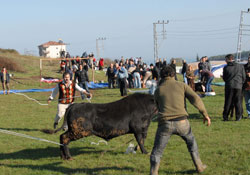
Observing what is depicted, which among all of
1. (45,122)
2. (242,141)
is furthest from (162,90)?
(45,122)

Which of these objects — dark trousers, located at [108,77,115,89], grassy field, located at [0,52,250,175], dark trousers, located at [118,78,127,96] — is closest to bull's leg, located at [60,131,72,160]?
grassy field, located at [0,52,250,175]

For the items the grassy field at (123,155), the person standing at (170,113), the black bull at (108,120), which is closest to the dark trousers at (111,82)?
the grassy field at (123,155)

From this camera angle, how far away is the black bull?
708 cm

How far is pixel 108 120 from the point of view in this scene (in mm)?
7117

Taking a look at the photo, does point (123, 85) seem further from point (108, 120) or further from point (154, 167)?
point (154, 167)

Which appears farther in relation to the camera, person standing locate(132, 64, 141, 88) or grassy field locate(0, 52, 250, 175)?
person standing locate(132, 64, 141, 88)

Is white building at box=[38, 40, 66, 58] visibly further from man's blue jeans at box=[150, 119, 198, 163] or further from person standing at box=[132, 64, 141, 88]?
man's blue jeans at box=[150, 119, 198, 163]

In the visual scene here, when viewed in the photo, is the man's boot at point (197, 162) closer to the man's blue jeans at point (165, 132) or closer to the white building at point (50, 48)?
the man's blue jeans at point (165, 132)

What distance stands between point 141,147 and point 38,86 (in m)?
23.1

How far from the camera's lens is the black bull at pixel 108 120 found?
7.08m

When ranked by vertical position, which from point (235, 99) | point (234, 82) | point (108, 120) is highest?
point (234, 82)

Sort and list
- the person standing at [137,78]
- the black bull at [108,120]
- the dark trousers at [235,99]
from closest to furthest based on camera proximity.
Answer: the black bull at [108,120], the dark trousers at [235,99], the person standing at [137,78]

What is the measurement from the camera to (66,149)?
23.9 feet

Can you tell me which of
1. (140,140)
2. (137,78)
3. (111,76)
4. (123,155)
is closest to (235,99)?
(140,140)
